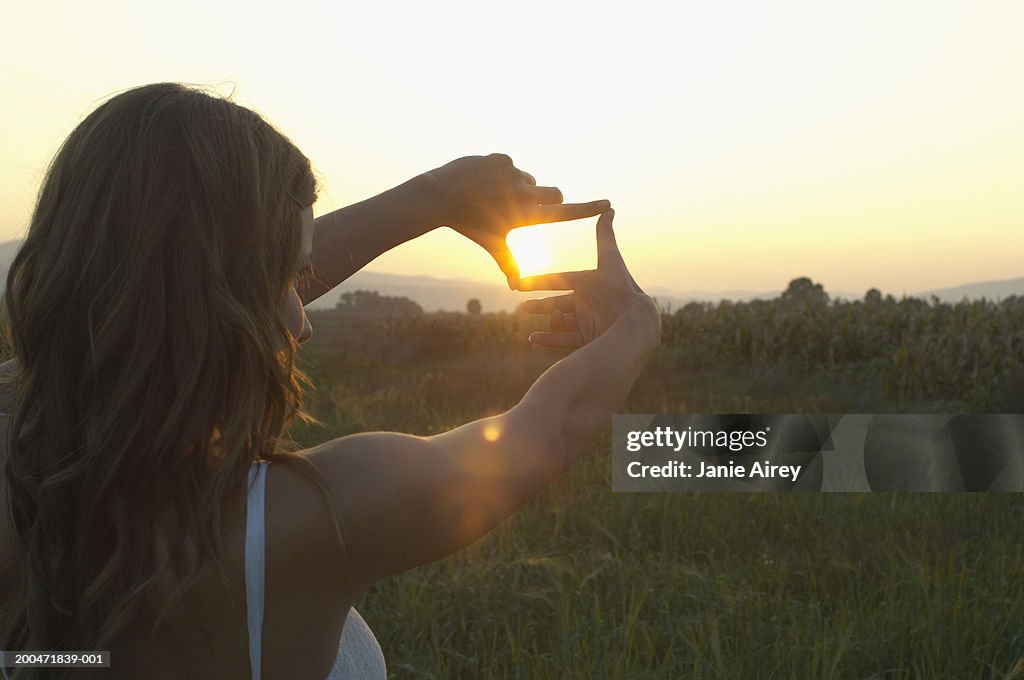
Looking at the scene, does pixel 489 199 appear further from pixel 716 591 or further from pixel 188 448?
pixel 716 591

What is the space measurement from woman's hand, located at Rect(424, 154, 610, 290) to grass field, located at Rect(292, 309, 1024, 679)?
21.6 inches

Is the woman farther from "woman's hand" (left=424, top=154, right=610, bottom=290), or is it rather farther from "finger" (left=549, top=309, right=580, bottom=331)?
→ "woman's hand" (left=424, top=154, right=610, bottom=290)

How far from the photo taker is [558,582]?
11.4ft

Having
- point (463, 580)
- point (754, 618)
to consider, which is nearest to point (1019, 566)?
point (754, 618)

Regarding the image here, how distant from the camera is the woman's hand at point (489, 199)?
2016mm

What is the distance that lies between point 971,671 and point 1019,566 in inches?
49.4

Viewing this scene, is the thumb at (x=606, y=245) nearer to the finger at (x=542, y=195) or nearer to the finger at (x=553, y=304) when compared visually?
the finger at (x=553, y=304)

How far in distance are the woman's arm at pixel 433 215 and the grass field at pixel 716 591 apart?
0.31 meters

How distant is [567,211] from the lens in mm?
1763

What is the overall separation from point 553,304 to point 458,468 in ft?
2.07

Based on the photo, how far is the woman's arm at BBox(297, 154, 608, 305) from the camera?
79.9 inches

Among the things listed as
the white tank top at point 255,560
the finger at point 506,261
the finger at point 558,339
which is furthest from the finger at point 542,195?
the white tank top at point 255,560

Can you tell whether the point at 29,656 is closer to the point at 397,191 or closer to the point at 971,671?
the point at 397,191

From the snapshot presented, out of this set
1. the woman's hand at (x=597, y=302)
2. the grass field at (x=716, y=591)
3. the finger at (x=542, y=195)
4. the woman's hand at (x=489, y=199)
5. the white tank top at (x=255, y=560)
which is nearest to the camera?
→ the white tank top at (x=255, y=560)
